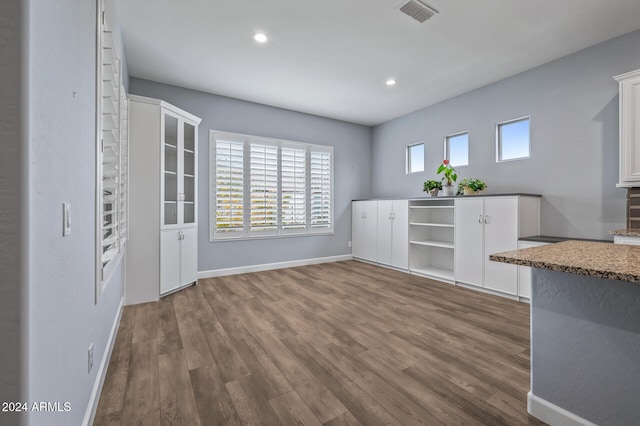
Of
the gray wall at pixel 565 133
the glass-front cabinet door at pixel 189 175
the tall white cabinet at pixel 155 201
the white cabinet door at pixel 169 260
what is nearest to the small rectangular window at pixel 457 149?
the gray wall at pixel 565 133

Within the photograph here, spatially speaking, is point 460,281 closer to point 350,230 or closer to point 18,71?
point 350,230

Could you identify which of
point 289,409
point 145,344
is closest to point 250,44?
point 145,344

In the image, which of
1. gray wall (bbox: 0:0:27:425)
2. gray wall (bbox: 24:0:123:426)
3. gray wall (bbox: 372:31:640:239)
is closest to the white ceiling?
gray wall (bbox: 372:31:640:239)

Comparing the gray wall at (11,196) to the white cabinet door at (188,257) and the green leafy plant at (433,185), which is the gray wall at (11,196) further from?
the green leafy plant at (433,185)

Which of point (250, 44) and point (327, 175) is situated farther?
point (327, 175)

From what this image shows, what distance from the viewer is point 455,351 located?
6.97ft

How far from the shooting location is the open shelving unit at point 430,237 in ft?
14.9

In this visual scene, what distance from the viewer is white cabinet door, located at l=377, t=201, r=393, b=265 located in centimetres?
495

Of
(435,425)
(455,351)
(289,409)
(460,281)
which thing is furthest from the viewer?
(460,281)

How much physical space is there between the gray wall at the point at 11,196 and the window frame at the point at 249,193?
3.74 meters

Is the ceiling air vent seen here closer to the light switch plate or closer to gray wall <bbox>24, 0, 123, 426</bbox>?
gray wall <bbox>24, 0, 123, 426</bbox>

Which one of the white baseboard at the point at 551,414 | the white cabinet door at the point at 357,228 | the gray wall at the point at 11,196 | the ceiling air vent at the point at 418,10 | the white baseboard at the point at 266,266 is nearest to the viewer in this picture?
the gray wall at the point at 11,196

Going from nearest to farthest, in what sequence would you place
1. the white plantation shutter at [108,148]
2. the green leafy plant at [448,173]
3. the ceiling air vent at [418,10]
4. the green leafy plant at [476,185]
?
the white plantation shutter at [108,148] → the ceiling air vent at [418,10] → the green leafy plant at [476,185] → the green leafy plant at [448,173]

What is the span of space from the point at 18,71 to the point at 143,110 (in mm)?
2928
